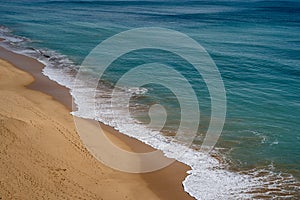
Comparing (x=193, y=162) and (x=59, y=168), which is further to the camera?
(x=193, y=162)

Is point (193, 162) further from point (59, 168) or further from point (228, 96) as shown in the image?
point (228, 96)

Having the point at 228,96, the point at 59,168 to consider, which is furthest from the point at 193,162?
the point at 228,96

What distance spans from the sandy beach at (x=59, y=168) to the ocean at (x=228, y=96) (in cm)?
89

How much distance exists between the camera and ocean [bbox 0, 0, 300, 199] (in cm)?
1394

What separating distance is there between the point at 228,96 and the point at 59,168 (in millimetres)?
12589

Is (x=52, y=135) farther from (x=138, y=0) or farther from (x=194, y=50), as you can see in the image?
(x=138, y=0)

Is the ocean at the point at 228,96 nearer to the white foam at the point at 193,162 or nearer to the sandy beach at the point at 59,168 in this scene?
the white foam at the point at 193,162

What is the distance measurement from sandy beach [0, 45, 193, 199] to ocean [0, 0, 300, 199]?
2.93 ft

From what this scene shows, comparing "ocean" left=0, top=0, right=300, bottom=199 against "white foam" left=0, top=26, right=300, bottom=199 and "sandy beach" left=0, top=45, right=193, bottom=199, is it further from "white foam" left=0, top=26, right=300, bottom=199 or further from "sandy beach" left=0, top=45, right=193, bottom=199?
"sandy beach" left=0, top=45, right=193, bottom=199

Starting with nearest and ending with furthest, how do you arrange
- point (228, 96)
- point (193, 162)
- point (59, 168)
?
point (59, 168) → point (193, 162) → point (228, 96)

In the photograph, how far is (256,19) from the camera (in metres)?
61.1

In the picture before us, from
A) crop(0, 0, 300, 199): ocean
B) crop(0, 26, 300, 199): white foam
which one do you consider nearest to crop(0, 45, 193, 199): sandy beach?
crop(0, 26, 300, 199): white foam

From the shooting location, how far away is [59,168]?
13.0m

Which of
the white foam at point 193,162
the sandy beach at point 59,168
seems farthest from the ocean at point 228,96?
the sandy beach at point 59,168
